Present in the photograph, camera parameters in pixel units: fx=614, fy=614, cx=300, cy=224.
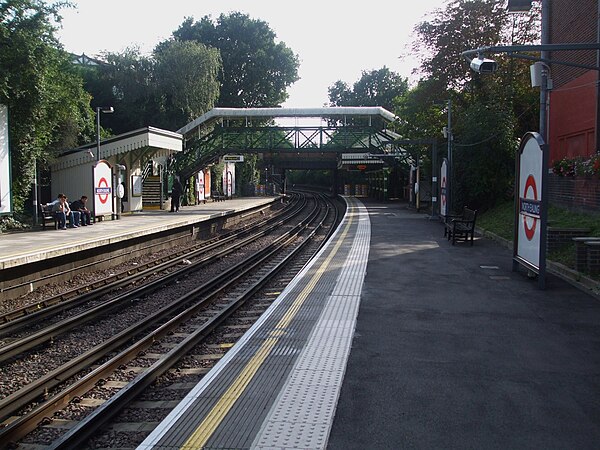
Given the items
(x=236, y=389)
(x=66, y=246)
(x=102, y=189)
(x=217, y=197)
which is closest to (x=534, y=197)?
(x=236, y=389)

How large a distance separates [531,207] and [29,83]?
571 inches

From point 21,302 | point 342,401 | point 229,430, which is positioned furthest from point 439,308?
point 21,302

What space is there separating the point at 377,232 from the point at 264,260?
18.2ft

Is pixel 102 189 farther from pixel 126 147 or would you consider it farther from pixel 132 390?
pixel 132 390

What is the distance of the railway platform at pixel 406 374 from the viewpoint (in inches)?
167

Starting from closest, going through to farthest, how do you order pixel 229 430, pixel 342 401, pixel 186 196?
pixel 229 430 → pixel 342 401 → pixel 186 196

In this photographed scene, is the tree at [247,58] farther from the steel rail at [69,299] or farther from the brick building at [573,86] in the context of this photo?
the steel rail at [69,299]

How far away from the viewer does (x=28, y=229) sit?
18672 mm

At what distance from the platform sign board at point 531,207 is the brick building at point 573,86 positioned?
929 centimetres

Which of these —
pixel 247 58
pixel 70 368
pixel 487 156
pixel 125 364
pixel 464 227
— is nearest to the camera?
pixel 70 368

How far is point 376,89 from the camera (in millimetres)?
85438

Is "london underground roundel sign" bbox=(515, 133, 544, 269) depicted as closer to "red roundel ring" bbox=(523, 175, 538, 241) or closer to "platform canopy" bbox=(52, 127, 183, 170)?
"red roundel ring" bbox=(523, 175, 538, 241)

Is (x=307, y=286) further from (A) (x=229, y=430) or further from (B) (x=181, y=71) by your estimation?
(B) (x=181, y=71)

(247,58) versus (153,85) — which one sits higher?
(247,58)
